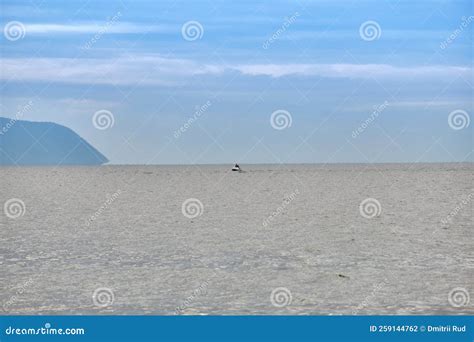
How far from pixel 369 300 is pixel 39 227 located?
86.3 feet

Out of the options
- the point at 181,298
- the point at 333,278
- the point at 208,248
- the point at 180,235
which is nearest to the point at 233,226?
the point at 180,235

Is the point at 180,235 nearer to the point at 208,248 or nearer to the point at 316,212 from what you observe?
the point at 208,248

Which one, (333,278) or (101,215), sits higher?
(101,215)

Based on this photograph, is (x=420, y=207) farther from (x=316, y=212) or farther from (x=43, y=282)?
(x=43, y=282)

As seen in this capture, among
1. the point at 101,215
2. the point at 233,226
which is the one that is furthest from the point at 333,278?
the point at 101,215

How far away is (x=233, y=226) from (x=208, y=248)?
10.9m

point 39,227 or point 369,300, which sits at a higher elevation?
point 39,227

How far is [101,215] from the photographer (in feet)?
166

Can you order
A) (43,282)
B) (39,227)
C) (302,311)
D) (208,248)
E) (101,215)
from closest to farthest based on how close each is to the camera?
(302,311) → (43,282) → (208,248) → (39,227) → (101,215)

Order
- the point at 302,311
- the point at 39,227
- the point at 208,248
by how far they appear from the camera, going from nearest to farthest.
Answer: the point at 302,311 < the point at 208,248 < the point at 39,227

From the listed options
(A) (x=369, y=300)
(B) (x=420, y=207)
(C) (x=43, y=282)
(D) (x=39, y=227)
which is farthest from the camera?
(B) (x=420, y=207)
